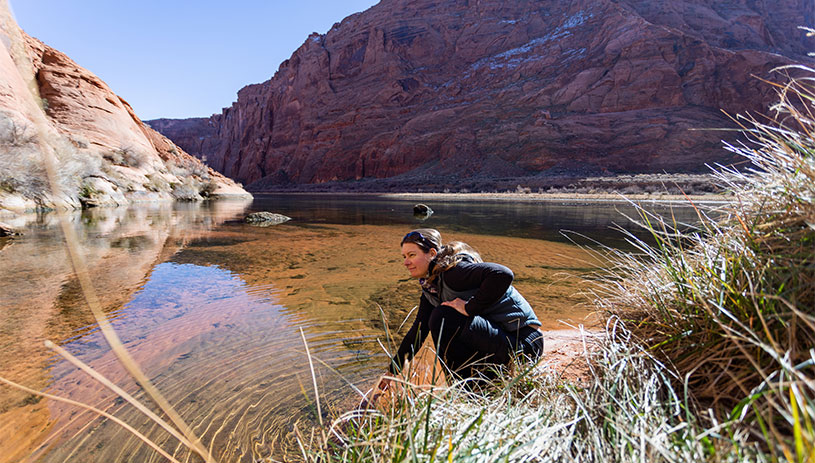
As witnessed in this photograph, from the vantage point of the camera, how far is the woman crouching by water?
1.99 metres

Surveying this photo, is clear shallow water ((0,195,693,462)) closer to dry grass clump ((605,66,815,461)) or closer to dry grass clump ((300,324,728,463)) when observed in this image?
dry grass clump ((300,324,728,463))

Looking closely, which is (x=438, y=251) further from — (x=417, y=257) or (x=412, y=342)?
(x=412, y=342)

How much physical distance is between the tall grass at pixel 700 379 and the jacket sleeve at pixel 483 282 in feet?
1.71

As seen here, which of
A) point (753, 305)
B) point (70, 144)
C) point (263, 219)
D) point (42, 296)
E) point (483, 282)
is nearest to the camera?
→ point (753, 305)

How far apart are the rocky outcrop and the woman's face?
1507 cm

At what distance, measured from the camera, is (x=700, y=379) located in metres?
1.17

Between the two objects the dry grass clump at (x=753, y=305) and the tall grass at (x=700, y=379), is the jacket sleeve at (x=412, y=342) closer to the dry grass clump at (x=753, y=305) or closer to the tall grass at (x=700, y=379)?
the tall grass at (x=700, y=379)

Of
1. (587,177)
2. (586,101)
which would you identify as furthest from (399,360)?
(586,101)

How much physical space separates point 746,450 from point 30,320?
5.07 m

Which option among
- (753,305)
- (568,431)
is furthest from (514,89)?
(568,431)

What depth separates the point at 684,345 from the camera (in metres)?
1.28

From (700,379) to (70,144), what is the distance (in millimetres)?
25136

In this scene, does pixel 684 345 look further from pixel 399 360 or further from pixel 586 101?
pixel 586 101

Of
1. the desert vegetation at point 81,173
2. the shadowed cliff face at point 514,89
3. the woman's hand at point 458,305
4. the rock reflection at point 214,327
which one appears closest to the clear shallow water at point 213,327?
the rock reflection at point 214,327
